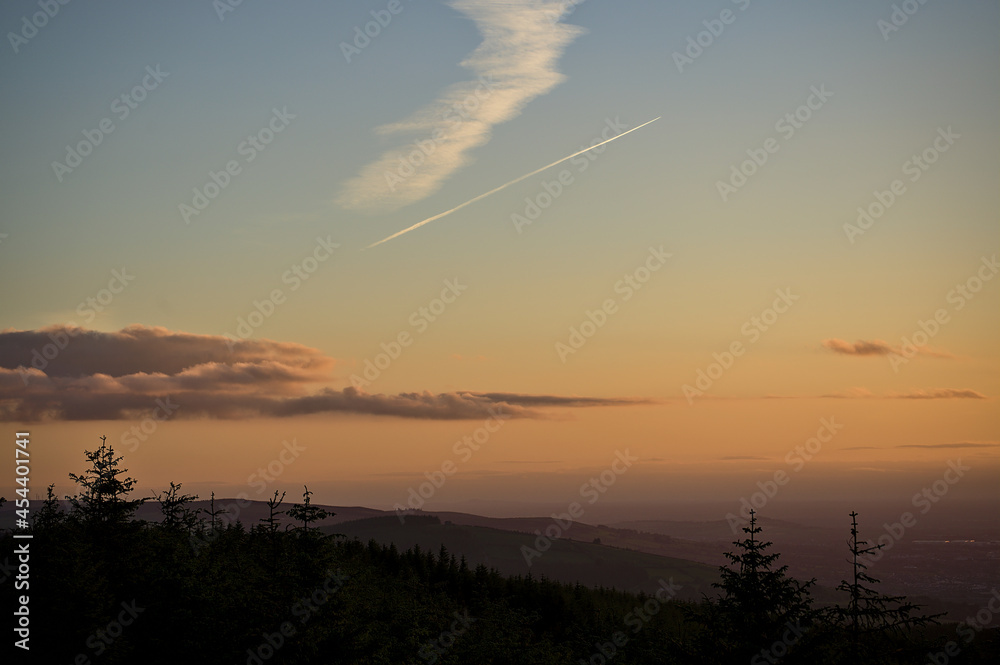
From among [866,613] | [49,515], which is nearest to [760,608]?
[866,613]

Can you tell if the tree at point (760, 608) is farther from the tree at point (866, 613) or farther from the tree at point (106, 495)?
the tree at point (106, 495)

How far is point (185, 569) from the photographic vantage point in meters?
34.7

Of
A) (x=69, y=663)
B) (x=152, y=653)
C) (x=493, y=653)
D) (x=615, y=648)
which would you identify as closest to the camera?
(x=69, y=663)

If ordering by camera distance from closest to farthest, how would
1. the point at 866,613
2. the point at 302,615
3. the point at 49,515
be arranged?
the point at 866,613, the point at 302,615, the point at 49,515

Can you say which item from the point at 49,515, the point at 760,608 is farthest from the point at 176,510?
the point at 760,608

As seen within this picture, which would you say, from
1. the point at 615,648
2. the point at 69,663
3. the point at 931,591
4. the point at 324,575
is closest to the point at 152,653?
the point at 69,663

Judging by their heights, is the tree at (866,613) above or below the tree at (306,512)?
below

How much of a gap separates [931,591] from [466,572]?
12649cm

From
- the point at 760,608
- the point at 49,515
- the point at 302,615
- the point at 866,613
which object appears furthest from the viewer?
the point at 49,515

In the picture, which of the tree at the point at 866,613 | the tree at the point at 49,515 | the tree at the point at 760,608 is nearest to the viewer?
the tree at the point at 866,613

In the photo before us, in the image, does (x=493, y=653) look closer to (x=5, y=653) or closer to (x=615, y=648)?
(x=615, y=648)

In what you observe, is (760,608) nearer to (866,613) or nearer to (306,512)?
(866,613)

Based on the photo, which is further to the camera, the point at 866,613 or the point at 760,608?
the point at 760,608

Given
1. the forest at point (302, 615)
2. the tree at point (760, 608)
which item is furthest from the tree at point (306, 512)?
the tree at point (760, 608)
